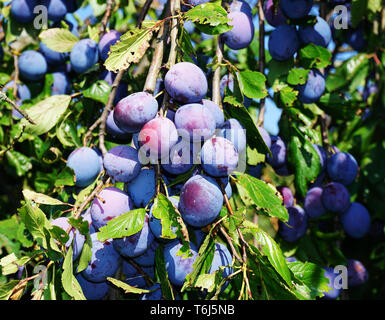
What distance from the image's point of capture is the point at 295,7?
1271 millimetres

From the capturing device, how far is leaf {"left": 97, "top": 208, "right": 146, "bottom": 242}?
0.81 m

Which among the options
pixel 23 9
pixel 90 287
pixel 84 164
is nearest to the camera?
pixel 90 287

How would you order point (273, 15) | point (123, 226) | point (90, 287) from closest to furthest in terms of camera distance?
point (123, 226) → point (90, 287) → point (273, 15)

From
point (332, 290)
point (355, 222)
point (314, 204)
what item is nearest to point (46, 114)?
point (314, 204)

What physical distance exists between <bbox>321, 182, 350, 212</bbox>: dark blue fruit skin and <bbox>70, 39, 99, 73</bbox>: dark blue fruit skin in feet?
3.12

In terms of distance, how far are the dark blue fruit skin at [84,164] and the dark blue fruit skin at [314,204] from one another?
2.57 ft

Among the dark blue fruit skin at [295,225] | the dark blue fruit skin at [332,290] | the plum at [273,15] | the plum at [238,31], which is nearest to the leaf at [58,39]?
the plum at [238,31]

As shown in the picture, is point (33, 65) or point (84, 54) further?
point (33, 65)

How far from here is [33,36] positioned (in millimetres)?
1632

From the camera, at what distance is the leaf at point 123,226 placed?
81cm

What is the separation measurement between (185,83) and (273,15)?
672mm

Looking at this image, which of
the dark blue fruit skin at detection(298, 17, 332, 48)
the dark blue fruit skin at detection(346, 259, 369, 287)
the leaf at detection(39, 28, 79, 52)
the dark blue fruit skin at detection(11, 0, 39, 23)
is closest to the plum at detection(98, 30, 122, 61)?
the leaf at detection(39, 28, 79, 52)

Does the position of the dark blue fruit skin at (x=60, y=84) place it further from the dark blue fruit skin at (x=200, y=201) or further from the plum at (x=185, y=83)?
the dark blue fruit skin at (x=200, y=201)

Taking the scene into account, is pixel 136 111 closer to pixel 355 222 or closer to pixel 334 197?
pixel 334 197
